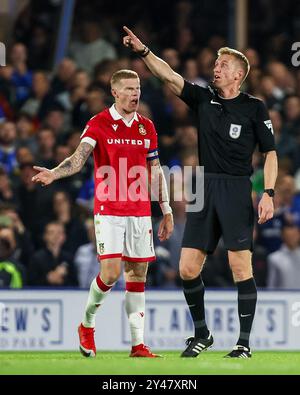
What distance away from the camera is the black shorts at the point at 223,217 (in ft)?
33.6

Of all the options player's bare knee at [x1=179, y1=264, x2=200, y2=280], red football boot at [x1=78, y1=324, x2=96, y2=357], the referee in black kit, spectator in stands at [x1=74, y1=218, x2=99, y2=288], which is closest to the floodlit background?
spectator in stands at [x1=74, y1=218, x2=99, y2=288]

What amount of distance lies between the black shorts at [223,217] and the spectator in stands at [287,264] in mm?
4756

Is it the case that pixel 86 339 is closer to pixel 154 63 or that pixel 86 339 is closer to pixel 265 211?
pixel 265 211

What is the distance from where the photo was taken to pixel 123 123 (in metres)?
10.3

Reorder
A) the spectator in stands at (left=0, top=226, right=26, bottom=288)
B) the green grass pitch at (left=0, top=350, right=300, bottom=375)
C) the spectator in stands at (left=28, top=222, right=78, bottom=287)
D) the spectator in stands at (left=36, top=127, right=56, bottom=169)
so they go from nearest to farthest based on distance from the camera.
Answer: the green grass pitch at (left=0, top=350, right=300, bottom=375) → the spectator in stands at (left=0, top=226, right=26, bottom=288) → the spectator in stands at (left=28, top=222, right=78, bottom=287) → the spectator in stands at (left=36, top=127, right=56, bottom=169)

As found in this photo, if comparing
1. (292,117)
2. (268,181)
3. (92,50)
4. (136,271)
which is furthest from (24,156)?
(268,181)

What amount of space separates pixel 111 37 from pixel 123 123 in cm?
835

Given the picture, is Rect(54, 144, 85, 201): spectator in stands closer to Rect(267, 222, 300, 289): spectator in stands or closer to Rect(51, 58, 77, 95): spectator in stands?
Rect(51, 58, 77, 95): spectator in stands

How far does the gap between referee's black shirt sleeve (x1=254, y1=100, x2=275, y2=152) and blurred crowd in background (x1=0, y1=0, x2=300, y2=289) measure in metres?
4.35

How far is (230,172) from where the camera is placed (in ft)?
33.7

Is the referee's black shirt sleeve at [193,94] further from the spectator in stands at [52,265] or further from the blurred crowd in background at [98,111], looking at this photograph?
the spectator in stands at [52,265]

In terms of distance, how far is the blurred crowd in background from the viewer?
576 inches

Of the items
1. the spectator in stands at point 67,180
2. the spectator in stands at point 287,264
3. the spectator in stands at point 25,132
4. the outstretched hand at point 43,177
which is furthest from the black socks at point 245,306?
the spectator in stands at point 25,132
